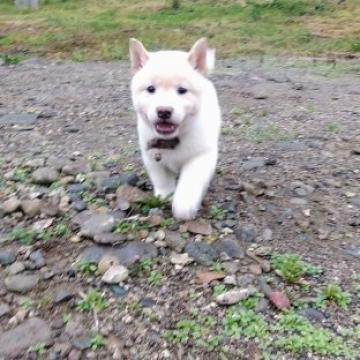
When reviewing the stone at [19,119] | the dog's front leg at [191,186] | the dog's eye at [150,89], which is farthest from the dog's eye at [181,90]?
the stone at [19,119]

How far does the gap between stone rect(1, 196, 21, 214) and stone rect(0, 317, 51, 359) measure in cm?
109

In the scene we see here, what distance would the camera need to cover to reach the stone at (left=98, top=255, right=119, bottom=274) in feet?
10.8

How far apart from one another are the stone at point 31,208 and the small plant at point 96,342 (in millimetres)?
1224

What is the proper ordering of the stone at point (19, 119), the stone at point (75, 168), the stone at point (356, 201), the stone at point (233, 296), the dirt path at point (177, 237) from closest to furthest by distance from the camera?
the dirt path at point (177, 237) → the stone at point (233, 296) → the stone at point (356, 201) → the stone at point (75, 168) → the stone at point (19, 119)

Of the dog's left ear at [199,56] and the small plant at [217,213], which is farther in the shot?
the small plant at [217,213]

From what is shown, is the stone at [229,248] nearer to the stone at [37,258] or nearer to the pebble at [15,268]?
the stone at [37,258]

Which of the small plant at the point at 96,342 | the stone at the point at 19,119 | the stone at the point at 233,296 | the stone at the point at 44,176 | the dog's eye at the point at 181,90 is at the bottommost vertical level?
the stone at the point at 19,119

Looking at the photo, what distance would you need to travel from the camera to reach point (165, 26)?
12016 mm

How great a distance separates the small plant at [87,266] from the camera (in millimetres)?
3293

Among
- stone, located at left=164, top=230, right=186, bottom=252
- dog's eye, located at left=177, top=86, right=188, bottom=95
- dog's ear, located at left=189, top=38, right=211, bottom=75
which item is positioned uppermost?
dog's ear, located at left=189, top=38, right=211, bottom=75

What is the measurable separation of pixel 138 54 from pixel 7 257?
1363 millimetres

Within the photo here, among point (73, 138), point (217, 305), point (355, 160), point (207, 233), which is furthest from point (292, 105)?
point (217, 305)

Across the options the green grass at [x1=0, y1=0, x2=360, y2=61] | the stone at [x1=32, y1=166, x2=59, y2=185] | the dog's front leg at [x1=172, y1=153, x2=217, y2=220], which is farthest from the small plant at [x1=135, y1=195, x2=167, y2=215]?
the green grass at [x1=0, y1=0, x2=360, y2=61]

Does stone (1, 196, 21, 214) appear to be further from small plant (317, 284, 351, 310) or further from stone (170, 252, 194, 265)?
small plant (317, 284, 351, 310)
